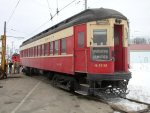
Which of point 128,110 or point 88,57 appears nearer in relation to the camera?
point 128,110

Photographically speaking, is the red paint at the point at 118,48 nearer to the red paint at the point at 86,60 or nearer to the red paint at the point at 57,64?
the red paint at the point at 86,60

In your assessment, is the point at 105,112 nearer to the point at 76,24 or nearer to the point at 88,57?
the point at 88,57

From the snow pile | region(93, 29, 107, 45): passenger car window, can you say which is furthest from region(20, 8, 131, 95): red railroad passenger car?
→ the snow pile

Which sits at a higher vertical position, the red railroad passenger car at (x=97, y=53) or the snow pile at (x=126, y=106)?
the red railroad passenger car at (x=97, y=53)

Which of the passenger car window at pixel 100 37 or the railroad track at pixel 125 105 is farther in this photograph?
the passenger car window at pixel 100 37

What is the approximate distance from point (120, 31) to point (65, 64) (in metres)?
3.17

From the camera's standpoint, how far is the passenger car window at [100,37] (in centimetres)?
1252

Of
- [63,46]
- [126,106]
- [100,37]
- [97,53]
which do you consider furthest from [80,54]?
[126,106]

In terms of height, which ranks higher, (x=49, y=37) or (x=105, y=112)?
(x=49, y=37)

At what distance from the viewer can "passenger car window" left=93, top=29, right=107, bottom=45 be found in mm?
12523

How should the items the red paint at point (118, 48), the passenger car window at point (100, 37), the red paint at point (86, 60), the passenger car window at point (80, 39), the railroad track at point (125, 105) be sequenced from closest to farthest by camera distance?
1. the railroad track at point (125, 105)
2. the red paint at point (86, 60)
3. the passenger car window at point (100, 37)
4. the passenger car window at point (80, 39)
5. the red paint at point (118, 48)

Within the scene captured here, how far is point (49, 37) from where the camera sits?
18188 mm

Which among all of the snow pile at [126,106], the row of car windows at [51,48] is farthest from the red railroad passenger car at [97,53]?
the snow pile at [126,106]

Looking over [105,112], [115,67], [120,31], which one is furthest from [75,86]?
[105,112]
